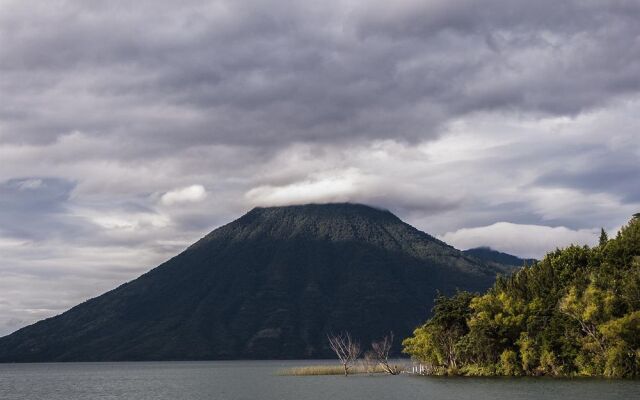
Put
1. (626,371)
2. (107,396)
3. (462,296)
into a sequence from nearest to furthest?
(626,371), (107,396), (462,296)

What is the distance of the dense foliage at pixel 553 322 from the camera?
4313 inches

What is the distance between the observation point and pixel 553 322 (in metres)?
117

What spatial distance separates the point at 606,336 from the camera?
10812 centimetres

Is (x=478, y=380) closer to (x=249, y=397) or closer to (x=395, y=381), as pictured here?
(x=395, y=381)

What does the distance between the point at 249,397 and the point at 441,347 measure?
42.6 meters

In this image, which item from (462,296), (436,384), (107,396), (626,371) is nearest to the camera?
(626,371)

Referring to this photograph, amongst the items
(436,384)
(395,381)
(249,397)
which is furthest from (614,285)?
(249,397)

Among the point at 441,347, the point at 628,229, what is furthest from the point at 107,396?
the point at 628,229

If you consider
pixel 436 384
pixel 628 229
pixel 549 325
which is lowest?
pixel 436 384

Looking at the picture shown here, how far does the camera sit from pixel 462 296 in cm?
13775

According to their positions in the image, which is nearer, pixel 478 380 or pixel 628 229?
pixel 478 380

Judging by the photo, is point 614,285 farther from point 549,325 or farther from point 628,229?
point 628,229

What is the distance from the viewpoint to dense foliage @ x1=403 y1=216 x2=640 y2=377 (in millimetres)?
109562

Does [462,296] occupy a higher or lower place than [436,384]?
higher
